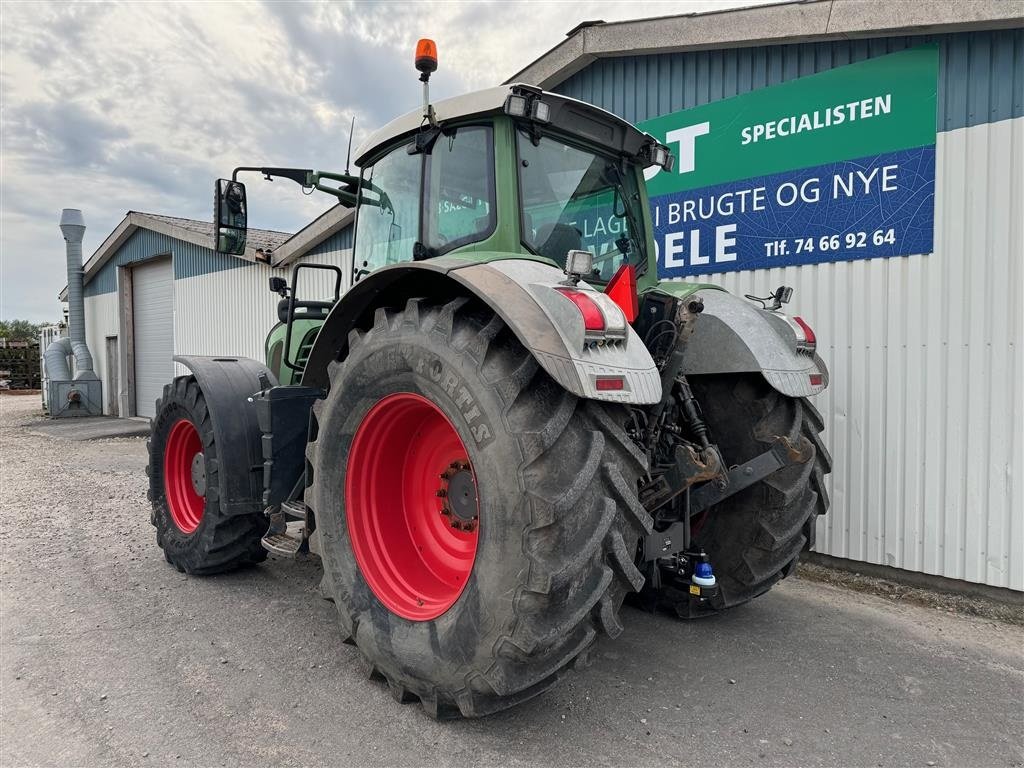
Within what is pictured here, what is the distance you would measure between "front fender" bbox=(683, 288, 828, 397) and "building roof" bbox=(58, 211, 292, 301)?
8375 millimetres

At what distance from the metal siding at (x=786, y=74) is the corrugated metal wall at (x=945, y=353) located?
0.01 m

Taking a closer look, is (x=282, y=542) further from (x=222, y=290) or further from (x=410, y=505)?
(x=222, y=290)

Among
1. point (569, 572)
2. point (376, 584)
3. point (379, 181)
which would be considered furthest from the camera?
point (379, 181)

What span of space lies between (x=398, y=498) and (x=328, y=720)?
0.93 metres

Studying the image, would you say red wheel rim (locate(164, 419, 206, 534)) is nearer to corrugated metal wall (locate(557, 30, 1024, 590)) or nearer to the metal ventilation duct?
corrugated metal wall (locate(557, 30, 1024, 590))

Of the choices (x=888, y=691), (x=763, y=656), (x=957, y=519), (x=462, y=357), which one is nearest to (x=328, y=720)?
(x=462, y=357)

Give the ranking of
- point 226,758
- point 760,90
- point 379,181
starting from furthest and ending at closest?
1. point 760,90
2. point 379,181
3. point 226,758

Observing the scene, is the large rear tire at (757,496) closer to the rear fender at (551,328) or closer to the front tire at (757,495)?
the front tire at (757,495)

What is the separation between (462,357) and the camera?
2334 mm


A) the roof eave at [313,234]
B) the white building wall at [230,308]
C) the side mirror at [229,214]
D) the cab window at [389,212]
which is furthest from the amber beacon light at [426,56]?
the white building wall at [230,308]

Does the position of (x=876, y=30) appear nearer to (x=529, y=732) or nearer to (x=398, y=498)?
(x=398, y=498)

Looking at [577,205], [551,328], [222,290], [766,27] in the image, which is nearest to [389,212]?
[577,205]

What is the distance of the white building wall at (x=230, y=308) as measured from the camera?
1127 cm

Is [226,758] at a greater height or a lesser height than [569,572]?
lesser
